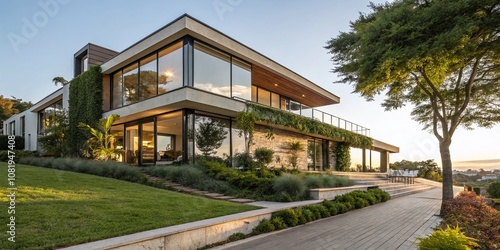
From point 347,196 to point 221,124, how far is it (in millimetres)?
6909

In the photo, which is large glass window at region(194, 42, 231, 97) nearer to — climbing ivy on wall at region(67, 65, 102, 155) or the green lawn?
the green lawn

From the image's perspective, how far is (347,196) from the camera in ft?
33.9

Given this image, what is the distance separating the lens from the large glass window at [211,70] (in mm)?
12516

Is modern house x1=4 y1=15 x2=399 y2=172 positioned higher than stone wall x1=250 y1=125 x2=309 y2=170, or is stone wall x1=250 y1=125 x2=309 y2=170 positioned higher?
modern house x1=4 y1=15 x2=399 y2=172

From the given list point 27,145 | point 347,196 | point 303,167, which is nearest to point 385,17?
point 347,196

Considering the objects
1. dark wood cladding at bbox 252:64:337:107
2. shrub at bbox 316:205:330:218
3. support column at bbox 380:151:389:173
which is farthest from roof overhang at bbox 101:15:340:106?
support column at bbox 380:151:389:173

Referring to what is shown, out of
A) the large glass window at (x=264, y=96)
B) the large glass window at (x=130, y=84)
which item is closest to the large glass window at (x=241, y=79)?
the large glass window at (x=264, y=96)

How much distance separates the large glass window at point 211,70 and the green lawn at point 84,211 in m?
5.98

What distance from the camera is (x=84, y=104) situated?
17.0m

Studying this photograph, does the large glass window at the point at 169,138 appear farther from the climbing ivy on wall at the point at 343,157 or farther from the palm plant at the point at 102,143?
the climbing ivy on wall at the point at 343,157

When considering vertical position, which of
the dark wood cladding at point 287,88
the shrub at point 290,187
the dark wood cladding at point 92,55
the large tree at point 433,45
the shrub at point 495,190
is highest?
the dark wood cladding at point 92,55

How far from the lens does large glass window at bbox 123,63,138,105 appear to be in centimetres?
1482

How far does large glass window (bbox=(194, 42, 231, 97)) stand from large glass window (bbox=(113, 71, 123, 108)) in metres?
5.82

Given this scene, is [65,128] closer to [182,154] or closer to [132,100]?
[132,100]
